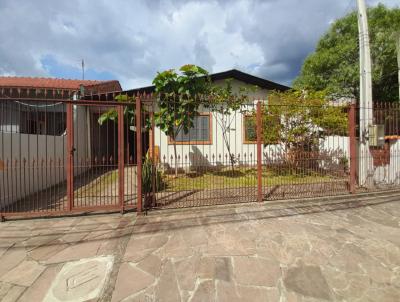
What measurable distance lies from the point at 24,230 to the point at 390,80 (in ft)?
63.4

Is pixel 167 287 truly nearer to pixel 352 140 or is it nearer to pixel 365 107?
pixel 352 140

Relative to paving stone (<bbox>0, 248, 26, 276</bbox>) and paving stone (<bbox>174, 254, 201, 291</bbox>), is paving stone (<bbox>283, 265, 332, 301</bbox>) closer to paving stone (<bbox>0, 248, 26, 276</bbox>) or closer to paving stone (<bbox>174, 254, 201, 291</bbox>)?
paving stone (<bbox>174, 254, 201, 291</bbox>)

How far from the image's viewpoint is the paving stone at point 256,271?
2.73m

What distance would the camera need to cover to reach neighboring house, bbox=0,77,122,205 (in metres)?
5.55

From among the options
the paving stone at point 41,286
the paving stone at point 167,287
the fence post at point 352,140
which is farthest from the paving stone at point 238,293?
the fence post at point 352,140

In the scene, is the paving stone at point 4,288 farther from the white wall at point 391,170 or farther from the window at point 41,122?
the white wall at point 391,170

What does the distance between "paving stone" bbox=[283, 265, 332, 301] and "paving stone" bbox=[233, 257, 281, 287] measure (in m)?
0.15

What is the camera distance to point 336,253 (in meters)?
3.31

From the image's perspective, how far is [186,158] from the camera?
26.1ft

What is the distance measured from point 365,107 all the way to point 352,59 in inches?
453

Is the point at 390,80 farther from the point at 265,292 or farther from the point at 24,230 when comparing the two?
the point at 24,230

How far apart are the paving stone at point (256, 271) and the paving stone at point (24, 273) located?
7.72 ft

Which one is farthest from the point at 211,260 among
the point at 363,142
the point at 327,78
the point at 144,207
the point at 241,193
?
the point at 327,78

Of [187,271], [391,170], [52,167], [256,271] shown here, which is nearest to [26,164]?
[52,167]
